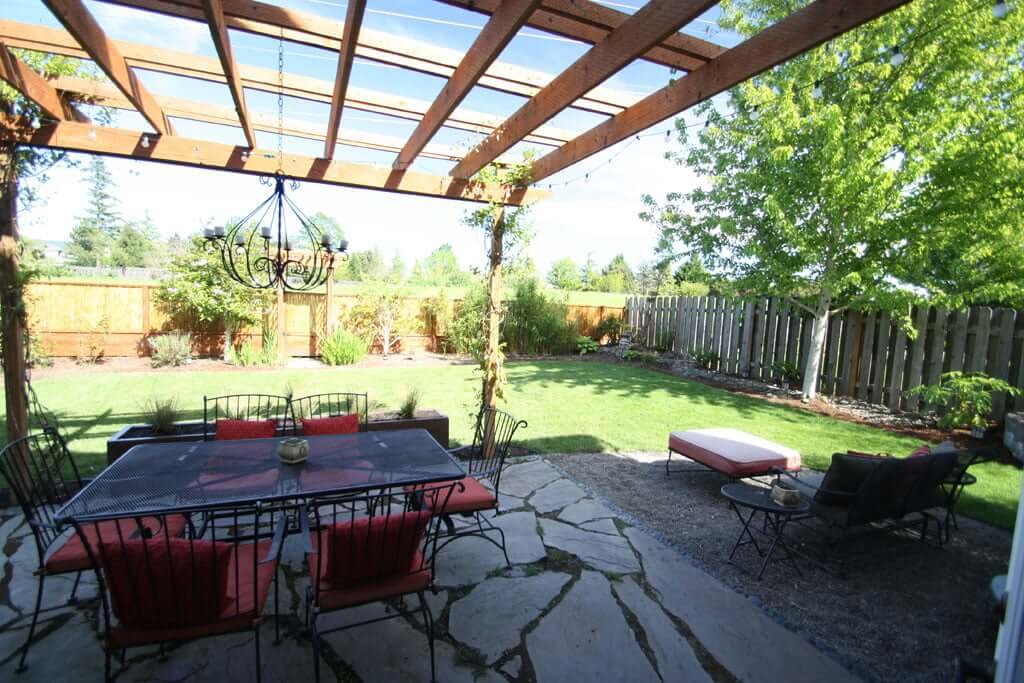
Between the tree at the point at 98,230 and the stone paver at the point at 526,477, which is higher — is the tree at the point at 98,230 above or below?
above

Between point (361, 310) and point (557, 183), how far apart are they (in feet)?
25.8

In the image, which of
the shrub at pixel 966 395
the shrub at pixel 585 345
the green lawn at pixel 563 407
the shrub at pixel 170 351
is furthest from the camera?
the shrub at pixel 585 345

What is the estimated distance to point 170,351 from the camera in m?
9.11

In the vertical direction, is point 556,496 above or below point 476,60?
below

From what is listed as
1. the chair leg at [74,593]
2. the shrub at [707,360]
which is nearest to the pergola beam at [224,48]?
the chair leg at [74,593]

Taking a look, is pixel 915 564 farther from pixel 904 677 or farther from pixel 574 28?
pixel 574 28

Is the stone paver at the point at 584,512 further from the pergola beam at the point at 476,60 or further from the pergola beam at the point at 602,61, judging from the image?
the pergola beam at the point at 476,60

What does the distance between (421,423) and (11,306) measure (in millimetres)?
3168

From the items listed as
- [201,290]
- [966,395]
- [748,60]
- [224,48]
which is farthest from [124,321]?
[966,395]

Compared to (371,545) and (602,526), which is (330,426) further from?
(602,526)

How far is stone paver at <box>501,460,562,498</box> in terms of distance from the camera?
4109mm

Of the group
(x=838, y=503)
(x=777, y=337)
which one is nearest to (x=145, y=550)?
(x=838, y=503)

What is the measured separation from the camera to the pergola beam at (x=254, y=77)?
297cm

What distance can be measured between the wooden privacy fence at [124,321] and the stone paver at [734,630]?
9853 mm
